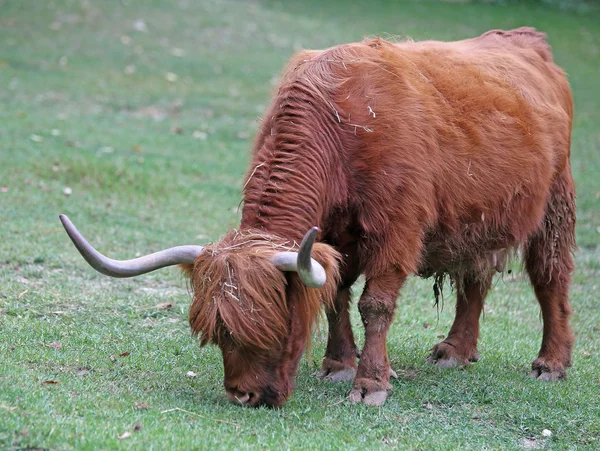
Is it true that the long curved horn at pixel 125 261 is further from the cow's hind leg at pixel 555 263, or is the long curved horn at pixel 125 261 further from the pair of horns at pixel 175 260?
the cow's hind leg at pixel 555 263

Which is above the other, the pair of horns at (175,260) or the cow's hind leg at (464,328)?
the pair of horns at (175,260)

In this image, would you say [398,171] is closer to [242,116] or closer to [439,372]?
[439,372]

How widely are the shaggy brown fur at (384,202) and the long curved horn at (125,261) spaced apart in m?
0.14

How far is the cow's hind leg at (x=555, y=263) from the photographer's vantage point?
280 inches

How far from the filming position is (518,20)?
87.5ft

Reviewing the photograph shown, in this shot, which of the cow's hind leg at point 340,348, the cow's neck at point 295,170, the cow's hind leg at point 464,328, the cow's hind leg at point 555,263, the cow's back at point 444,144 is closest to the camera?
the cow's neck at point 295,170

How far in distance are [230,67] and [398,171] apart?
587 inches

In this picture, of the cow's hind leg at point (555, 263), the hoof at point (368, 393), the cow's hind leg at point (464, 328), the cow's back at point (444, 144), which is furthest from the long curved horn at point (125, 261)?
the cow's hind leg at point (555, 263)

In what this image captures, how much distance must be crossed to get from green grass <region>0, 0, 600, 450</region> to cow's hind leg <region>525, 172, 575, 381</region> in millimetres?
417

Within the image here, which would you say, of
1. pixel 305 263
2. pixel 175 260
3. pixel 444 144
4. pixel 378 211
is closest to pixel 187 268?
pixel 175 260

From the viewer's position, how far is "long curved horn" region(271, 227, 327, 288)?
458 centimetres

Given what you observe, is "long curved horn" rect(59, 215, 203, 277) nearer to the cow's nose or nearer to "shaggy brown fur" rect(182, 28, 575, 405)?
"shaggy brown fur" rect(182, 28, 575, 405)

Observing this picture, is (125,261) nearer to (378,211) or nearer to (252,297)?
(252,297)

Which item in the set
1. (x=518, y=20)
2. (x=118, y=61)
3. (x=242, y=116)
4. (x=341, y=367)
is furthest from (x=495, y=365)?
(x=518, y=20)
